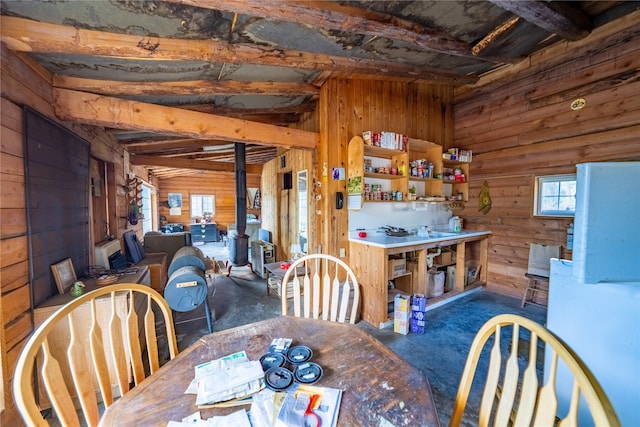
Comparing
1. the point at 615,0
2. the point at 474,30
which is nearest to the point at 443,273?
the point at 474,30

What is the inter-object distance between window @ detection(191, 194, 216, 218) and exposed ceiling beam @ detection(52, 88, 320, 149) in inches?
334

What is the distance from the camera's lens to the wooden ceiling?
5.39 feet

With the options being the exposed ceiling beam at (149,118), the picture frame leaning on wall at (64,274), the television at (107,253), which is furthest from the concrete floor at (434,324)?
the exposed ceiling beam at (149,118)

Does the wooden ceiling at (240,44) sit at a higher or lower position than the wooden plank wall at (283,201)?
higher

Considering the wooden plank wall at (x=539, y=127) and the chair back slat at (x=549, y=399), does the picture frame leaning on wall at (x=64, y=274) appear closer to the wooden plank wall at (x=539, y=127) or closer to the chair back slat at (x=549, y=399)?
the chair back slat at (x=549, y=399)

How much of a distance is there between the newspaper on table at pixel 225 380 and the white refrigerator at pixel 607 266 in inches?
75.3

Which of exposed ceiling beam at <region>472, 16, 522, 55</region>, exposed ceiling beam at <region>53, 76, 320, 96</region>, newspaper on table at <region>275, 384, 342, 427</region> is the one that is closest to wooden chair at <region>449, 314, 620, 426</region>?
newspaper on table at <region>275, 384, 342, 427</region>

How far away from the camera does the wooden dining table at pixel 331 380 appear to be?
86 centimetres

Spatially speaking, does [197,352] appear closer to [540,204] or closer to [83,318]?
[83,318]

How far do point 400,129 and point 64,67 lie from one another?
143 inches

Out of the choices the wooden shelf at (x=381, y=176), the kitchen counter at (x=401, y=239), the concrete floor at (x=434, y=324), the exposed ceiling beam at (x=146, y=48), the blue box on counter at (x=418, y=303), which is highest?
the exposed ceiling beam at (x=146, y=48)

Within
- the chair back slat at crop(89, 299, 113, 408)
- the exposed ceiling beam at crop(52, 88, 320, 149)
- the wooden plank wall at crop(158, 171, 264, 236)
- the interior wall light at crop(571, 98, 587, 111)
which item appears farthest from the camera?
the wooden plank wall at crop(158, 171, 264, 236)

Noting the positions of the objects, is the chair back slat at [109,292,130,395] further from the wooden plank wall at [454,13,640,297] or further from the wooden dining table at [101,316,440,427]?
the wooden plank wall at [454,13,640,297]

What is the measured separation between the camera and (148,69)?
2.24m
